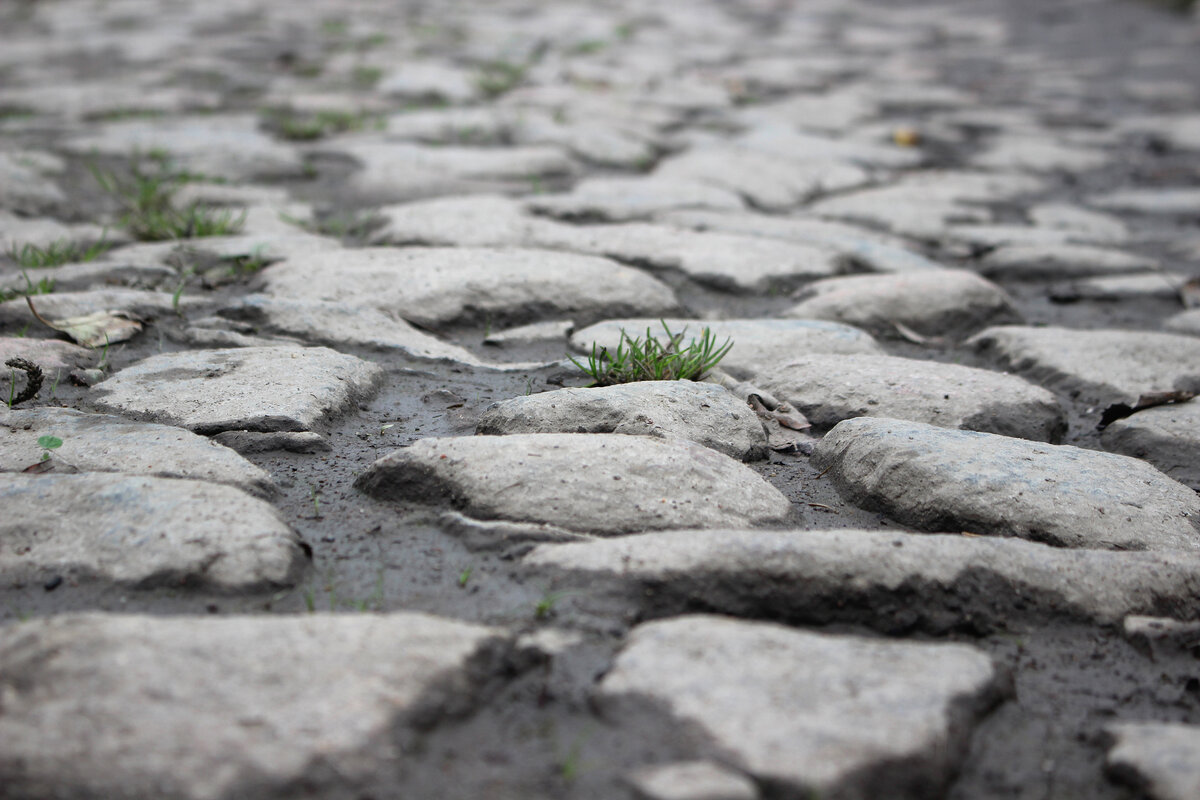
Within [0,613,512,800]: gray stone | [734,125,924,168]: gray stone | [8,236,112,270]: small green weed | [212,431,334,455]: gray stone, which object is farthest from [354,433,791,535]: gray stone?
[734,125,924,168]: gray stone

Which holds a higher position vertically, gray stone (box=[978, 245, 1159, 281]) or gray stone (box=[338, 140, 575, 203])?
gray stone (box=[338, 140, 575, 203])

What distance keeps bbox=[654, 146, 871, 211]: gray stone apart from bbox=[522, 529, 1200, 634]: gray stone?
1859 millimetres

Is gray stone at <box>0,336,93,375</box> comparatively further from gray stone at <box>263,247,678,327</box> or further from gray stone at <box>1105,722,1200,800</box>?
gray stone at <box>1105,722,1200,800</box>

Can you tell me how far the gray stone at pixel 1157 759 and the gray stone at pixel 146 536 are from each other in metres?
0.82

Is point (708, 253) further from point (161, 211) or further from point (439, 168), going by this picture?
point (161, 211)

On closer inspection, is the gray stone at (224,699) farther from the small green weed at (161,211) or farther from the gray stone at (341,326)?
the small green weed at (161,211)

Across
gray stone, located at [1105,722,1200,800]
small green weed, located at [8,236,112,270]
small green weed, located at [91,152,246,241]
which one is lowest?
gray stone, located at [1105,722,1200,800]

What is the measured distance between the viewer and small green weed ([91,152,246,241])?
88.4 inches

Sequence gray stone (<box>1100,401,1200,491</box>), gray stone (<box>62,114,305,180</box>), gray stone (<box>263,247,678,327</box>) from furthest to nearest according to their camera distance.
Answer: gray stone (<box>62,114,305,180</box>), gray stone (<box>263,247,678,327</box>), gray stone (<box>1100,401,1200,491</box>)

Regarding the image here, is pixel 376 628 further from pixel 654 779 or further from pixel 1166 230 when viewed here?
pixel 1166 230

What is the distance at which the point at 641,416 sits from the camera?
4.46ft

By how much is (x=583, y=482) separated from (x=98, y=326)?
102cm

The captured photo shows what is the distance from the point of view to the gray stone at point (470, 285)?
187cm

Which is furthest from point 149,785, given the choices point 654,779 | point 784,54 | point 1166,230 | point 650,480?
point 784,54
